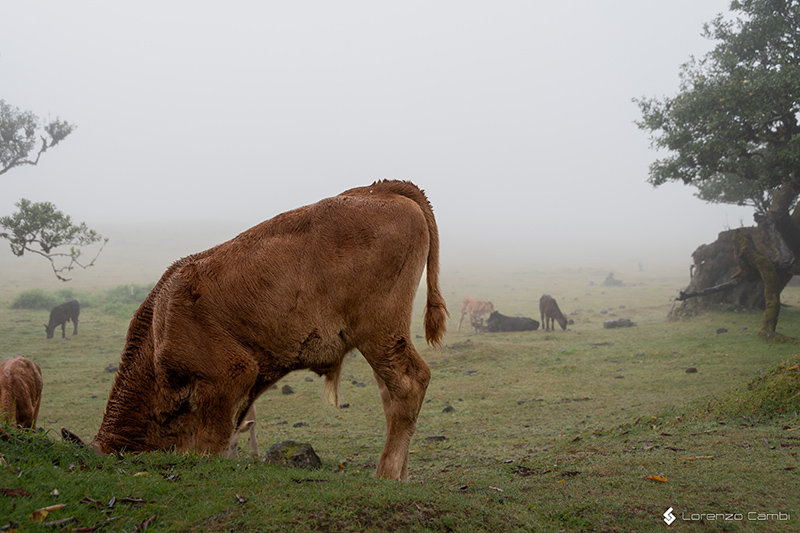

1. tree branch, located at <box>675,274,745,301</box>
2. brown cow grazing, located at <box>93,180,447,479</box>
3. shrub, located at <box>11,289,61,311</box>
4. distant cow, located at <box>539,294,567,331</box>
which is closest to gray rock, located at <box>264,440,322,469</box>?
brown cow grazing, located at <box>93,180,447,479</box>

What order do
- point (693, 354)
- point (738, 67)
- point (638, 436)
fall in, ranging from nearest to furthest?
point (638, 436)
point (693, 354)
point (738, 67)

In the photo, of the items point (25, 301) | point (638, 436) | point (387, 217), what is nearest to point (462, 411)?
point (638, 436)

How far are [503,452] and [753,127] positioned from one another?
13187mm

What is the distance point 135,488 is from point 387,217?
2656 mm

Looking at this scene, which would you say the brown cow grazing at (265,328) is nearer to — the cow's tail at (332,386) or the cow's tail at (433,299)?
the cow's tail at (332,386)

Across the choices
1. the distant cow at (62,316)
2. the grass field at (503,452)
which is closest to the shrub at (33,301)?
the distant cow at (62,316)

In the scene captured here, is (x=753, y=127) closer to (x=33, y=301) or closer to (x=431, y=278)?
(x=431, y=278)

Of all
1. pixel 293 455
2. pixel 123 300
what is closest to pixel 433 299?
pixel 293 455

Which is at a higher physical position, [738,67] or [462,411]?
[738,67]

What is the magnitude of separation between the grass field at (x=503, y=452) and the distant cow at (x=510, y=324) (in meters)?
4.72

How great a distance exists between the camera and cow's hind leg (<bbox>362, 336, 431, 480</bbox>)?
4.12 m

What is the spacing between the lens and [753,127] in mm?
13969

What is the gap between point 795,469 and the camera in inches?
169

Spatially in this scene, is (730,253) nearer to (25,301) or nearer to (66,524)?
(66,524)
